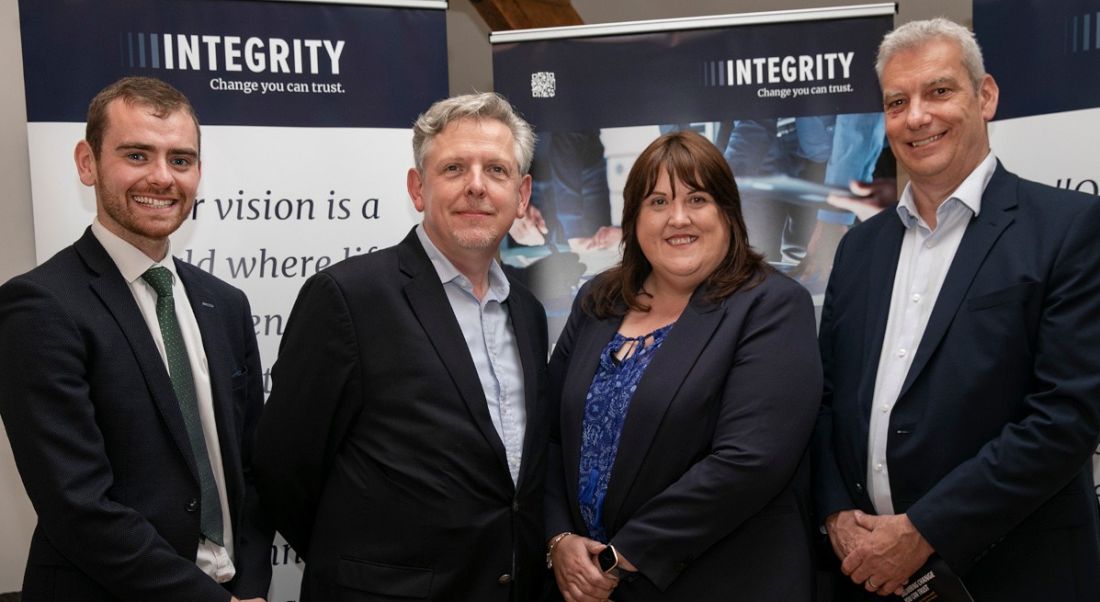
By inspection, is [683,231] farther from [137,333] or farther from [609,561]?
[137,333]

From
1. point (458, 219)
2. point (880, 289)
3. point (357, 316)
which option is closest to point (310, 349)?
point (357, 316)

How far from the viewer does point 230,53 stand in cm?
335

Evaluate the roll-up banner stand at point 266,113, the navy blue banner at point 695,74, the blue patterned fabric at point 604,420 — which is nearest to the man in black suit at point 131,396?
the blue patterned fabric at point 604,420

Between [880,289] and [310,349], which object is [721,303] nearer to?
[880,289]

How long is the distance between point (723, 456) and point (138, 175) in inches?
58.9

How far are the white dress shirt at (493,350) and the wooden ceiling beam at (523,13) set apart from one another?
224 cm

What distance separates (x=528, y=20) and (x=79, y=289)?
2951 millimetres

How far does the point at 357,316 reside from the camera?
218 cm

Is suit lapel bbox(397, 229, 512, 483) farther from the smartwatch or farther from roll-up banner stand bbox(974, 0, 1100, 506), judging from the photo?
roll-up banner stand bbox(974, 0, 1100, 506)

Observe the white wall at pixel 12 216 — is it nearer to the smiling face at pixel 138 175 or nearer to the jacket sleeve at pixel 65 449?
the smiling face at pixel 138 175

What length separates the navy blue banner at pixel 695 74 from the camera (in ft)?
11.9

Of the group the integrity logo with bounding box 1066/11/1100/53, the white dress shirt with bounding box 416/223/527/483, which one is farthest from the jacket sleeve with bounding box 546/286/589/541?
the integrity logo with bounding box 1066/11/1100/53

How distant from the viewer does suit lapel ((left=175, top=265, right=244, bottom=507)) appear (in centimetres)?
219

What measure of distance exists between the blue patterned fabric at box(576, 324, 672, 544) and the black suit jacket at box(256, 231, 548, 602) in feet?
0.53
